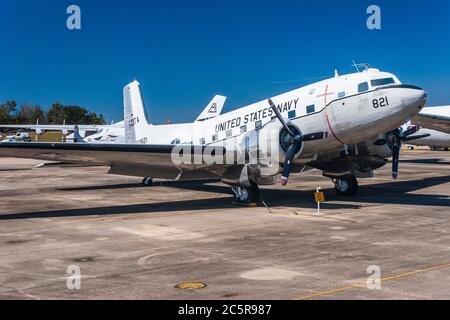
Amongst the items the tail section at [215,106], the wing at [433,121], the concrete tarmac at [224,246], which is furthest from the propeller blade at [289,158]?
the wing at [433,121]

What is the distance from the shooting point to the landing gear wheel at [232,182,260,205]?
19891 mm

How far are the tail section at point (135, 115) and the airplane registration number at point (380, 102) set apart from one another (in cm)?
1543

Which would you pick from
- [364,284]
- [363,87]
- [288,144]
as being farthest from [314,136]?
[364,284]

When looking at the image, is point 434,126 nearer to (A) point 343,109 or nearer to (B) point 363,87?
(B) point 363,87

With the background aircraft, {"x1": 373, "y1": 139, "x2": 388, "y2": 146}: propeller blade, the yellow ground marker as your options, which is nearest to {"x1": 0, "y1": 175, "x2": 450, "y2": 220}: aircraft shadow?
{"x1": 373, "y1": 139, "x2": 388, "y2": 146}: propeller blade

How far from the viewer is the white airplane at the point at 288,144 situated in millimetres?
16969

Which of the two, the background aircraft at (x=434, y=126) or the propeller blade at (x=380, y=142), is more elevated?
the background aircraft at (x=434, y=126)

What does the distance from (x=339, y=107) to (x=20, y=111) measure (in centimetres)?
20150

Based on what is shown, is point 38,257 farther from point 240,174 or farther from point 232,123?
point 232,123

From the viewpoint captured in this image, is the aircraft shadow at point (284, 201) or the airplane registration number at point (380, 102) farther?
the aircraft shadow at point (284, 201)

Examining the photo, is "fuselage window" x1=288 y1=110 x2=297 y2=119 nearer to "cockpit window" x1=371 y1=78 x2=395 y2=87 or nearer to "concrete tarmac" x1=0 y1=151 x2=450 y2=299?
"cockpit window" x1=371 y1=78 x2=395 y2=87

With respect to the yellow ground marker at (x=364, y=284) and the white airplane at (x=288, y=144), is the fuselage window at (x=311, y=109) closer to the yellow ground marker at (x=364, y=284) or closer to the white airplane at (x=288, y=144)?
the white airplane at (x=288, y=144)

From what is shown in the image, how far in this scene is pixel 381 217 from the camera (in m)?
16.7

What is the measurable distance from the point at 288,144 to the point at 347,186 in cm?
572
